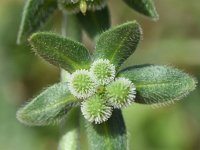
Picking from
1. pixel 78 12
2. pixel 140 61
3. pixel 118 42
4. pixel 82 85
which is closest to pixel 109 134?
pixel 82 85

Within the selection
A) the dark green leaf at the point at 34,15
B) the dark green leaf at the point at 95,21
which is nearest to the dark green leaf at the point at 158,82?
the dark green leaf at the point at 95,21

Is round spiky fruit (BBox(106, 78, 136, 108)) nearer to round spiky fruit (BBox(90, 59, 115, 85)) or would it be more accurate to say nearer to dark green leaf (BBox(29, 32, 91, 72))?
round spiky fruit (BBox(90, 59, 115, 85))

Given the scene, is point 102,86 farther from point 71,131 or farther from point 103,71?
point 71,131

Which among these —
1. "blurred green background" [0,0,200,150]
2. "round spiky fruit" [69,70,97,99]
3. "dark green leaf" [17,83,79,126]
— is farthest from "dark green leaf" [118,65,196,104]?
"blurred green background" [0,0,200,150]

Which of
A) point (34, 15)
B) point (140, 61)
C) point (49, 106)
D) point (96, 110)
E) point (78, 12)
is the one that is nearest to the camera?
point (96, 110)

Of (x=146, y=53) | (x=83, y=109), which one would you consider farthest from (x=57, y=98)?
(x=146, y=53)

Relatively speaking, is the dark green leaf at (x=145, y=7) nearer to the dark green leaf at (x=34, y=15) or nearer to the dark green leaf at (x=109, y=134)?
the dark green leaf at (x=34, y=15)
